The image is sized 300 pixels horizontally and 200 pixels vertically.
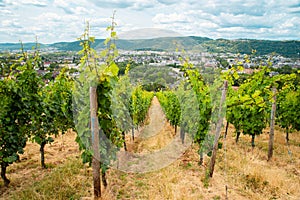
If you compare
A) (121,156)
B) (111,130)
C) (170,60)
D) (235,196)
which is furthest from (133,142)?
(235,196)

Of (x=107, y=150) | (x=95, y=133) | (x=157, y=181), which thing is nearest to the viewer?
(x=95, y=133)

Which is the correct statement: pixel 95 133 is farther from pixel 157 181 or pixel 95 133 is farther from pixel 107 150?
pixel 157 181

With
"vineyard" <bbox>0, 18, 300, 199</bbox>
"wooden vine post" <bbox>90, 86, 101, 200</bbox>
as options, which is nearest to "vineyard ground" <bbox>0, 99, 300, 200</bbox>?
"vineyard" <bbox>0, 18, 300, 199</bbox>

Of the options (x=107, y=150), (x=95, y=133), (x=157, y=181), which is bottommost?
(x=157, y=181)

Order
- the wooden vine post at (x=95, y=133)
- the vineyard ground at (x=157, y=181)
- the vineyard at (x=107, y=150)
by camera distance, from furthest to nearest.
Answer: the vineyard ground at (x=157, y=181) → the vineyard at (x=107, y=150) → the wooden vine post at (x=95, y=133)

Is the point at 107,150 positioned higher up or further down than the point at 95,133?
further down

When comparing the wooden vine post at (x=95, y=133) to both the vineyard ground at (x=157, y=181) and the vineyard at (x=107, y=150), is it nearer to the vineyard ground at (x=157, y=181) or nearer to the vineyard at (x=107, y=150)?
the vineyard at (x=107, y=150)

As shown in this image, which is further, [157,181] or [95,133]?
[157,181]

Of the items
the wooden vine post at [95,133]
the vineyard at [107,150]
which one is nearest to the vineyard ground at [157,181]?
the vineyard at [107,150]

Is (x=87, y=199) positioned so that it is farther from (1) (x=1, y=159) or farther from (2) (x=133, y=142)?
(2) (x=133, y=142)

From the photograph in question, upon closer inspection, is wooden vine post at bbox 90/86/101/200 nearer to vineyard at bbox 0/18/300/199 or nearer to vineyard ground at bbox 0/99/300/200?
vineyard at bbox 0/18/300/199

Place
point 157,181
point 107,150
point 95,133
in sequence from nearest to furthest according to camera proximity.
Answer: point 95,133 < point 107,150 < point 157,181

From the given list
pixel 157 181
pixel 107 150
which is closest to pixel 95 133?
pixel 107 150

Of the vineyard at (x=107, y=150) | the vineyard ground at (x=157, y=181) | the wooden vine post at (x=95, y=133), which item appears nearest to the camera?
the wooden vine post at (x=95, y=133)
